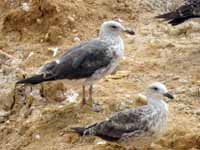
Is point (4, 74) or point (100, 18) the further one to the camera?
point (100, 18)

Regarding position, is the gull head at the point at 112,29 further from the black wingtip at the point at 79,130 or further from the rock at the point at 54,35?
the rock at the point at 54,35

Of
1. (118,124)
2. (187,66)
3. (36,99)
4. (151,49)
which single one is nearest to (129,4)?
(151,49)

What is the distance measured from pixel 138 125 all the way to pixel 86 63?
57.6 inches

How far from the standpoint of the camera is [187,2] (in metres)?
11.6

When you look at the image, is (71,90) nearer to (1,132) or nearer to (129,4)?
(1,132)

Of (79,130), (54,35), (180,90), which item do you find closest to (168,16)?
(54,35)

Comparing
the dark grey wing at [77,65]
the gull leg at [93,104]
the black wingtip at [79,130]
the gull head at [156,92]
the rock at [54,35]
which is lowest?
the black wingtip at [79,130]

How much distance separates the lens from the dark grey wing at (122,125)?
7.94 meters

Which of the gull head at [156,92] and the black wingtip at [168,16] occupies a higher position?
the black wingtip at [168,16]

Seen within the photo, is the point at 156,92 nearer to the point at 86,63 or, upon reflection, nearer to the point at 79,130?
the point at 79,130

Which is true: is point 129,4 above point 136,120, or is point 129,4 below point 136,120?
above

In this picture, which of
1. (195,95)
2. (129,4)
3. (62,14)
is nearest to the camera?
(195,95)

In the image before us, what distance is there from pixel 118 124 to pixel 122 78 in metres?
2.22

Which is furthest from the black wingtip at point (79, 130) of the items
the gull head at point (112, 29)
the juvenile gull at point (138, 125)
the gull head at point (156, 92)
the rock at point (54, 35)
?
the rock at point (54, 35)
